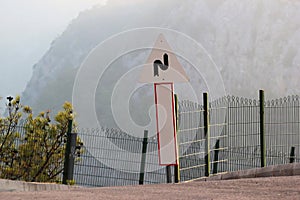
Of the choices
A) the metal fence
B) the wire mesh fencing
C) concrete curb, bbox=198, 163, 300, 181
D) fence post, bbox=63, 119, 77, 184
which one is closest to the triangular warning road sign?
the metal fence

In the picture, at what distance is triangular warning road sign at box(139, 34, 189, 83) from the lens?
1041 centimetres

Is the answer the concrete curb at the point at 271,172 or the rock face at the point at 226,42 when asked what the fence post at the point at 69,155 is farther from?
the rock face at the point at 226,42

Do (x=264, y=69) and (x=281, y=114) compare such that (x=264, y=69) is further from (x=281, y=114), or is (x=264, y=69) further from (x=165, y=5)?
(x=281, y=114)

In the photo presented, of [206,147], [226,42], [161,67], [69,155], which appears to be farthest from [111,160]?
[226,42]

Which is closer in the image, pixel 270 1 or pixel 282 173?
pixel 282 173

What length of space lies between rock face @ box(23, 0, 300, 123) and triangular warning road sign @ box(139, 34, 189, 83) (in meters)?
55.9

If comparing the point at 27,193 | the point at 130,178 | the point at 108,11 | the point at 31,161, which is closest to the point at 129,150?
the point at 130,178

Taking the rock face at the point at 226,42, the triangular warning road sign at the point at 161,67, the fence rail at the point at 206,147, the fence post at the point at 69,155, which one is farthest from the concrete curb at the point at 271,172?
the rock face at the point at 226,42

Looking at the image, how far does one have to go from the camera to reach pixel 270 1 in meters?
75.8

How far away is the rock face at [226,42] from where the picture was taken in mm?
71125

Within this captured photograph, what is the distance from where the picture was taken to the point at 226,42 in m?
78.3

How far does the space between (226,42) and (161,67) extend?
68763 mm

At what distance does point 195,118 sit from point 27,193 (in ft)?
15.5

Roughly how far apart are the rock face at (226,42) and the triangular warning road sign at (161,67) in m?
55.9
